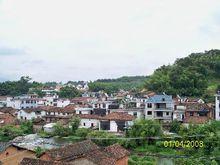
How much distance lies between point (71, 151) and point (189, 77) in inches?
1362

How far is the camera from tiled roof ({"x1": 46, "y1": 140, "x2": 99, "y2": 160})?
22.4m

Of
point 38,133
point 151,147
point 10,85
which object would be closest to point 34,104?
point 10,85

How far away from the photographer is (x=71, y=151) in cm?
2303

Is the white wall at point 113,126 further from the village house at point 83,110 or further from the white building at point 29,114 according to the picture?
the white building at point 29,114

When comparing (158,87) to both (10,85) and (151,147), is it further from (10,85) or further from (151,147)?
(10,85)

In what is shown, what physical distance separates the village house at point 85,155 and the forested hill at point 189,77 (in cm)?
3151

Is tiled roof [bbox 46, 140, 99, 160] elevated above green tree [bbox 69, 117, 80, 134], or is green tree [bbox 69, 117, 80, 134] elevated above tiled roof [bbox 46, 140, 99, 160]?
green tree [bbox 69, 117, 80, 134]

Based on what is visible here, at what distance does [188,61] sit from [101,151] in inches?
1678

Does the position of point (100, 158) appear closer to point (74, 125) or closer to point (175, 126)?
point (175, 126)

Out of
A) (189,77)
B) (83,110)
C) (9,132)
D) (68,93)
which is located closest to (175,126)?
(83,110)

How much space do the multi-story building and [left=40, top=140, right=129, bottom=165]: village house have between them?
750 inches

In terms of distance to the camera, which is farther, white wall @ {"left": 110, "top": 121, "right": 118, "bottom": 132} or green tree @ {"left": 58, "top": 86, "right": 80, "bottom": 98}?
green tree @ {"left": 58, "top": 86, "right": 80, "bottom": 98}

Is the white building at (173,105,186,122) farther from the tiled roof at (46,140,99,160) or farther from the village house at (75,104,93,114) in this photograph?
the tiled roof at (46,140,99,160)
